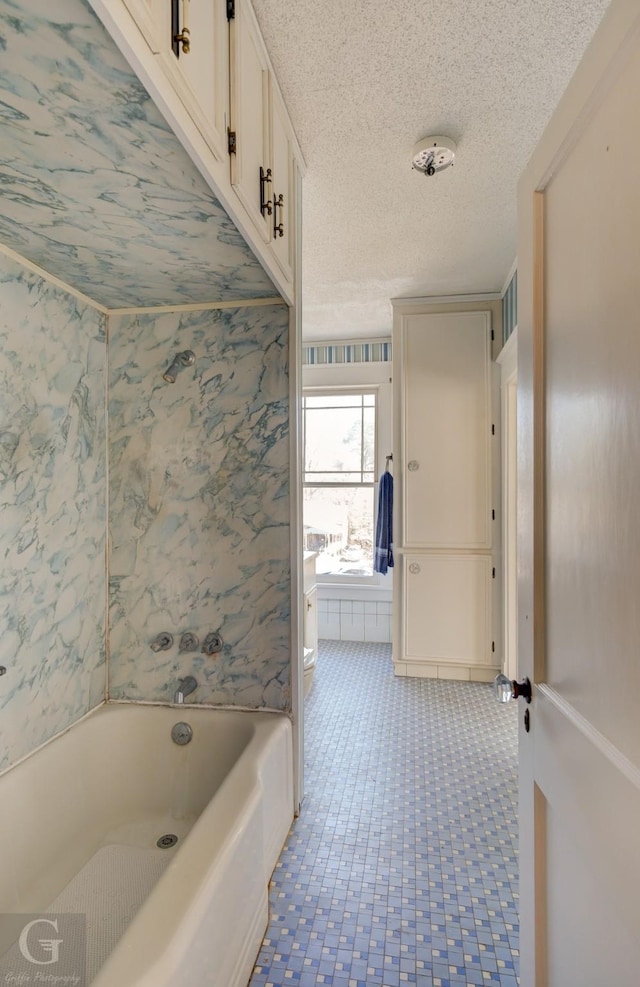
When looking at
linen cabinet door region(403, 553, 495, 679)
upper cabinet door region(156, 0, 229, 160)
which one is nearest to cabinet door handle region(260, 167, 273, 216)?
upper cabinet door region(156, 0, 229, 160)

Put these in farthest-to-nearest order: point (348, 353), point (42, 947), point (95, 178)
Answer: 1. point (348, 353)
2. point (42, 947)
3. point (95, 178)

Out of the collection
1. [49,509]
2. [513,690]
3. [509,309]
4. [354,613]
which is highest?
[509,309]

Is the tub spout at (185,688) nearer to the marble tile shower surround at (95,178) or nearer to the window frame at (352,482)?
the marble tile shower surround at (95,178)

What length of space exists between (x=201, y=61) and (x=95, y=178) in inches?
13.6

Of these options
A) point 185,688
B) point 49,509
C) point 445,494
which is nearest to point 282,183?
point 49,509

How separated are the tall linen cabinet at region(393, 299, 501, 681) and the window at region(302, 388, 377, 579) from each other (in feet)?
2.85

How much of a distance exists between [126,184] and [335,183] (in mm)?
1232

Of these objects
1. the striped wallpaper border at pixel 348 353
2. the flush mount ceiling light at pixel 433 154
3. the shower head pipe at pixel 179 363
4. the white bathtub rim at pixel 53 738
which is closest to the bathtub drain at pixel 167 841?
the white bathtub rim at pixel 53 738

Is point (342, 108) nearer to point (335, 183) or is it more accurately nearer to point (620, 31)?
point (335, 183)

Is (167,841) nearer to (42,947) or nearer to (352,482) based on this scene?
(42,947)

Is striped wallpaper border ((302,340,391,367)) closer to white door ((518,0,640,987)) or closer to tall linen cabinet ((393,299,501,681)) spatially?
tall linen cabinet ((393,299,501,681))

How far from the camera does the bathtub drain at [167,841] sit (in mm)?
1671

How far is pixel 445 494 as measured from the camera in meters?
3.33

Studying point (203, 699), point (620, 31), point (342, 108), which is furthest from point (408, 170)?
point (203, 699)
